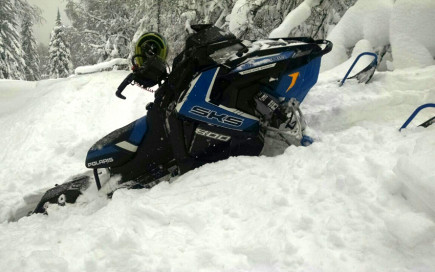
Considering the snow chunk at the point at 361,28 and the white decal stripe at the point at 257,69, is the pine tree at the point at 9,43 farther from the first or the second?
the white decal stripe at the point at 257,69

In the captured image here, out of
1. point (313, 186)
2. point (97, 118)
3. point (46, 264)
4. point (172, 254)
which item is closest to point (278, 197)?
point (313, 186)

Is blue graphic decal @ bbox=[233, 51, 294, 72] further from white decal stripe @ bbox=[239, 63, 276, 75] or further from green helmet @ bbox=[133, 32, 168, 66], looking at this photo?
green helmet @ bbox=[133, 32, 168, 66]

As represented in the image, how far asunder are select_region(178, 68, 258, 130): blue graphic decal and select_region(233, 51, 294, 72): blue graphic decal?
0.77 feet

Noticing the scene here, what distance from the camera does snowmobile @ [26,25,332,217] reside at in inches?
107

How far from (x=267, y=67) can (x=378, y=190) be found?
1319 millimetres

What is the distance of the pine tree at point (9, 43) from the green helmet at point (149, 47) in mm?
20922

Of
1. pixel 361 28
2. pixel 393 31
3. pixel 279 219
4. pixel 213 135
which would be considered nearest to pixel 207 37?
pixel 213 135

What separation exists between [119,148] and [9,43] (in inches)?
938

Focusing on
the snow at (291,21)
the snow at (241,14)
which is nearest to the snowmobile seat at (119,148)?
the snow at (291,21)

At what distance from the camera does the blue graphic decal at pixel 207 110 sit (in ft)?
8.97

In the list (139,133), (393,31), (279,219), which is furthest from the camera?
(393,31)

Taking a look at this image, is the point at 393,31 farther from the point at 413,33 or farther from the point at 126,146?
the point at 126,146

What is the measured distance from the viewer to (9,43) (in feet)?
71.7

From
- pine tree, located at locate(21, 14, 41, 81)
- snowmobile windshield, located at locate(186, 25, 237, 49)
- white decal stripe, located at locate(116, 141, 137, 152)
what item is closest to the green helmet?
snowmobile windshield, located at locate(186, 25, 237, 49)
